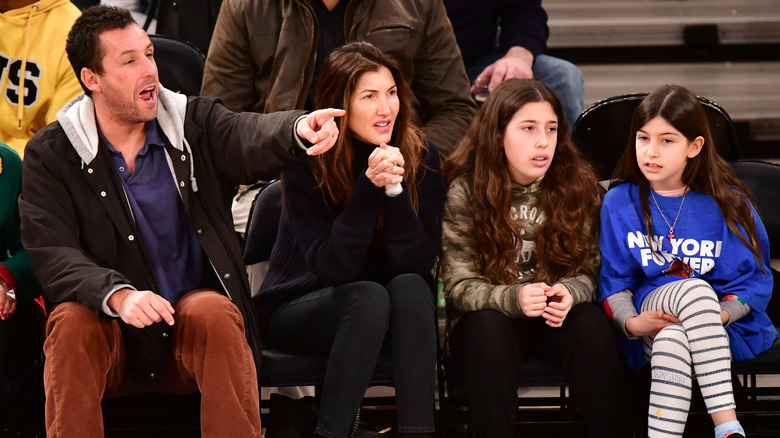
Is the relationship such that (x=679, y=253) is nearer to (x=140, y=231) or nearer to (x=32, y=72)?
(x=140, y=231)

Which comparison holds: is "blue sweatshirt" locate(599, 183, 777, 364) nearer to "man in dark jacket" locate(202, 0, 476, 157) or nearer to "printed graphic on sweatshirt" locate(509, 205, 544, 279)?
"printed graphic on sweatshirt" locate(509, 205, 544, 279)

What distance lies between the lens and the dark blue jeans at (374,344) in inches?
93.8

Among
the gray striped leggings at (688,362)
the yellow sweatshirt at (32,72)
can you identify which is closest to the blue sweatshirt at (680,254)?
the gray striped leggings at (688,362)

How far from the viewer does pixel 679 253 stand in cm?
267

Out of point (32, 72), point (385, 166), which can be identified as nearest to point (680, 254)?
point (385, 166)

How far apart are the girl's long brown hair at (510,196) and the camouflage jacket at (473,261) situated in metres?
0.02

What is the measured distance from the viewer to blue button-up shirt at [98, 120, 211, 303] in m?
2.53

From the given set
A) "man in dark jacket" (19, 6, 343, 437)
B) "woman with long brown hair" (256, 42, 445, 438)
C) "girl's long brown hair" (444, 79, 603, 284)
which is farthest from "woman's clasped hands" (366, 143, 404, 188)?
"girl's long brown hair" (444, 79, 603, 284)

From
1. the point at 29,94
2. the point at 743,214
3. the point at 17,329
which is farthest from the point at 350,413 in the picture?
the point at 29,94

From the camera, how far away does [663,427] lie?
2393mm

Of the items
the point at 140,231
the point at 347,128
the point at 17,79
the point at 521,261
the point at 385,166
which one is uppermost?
the point at 17,79

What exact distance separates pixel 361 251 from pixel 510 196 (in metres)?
0.48

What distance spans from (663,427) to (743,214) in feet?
2.17

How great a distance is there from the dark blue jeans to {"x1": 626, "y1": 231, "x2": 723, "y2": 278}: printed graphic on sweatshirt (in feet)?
1.98
